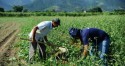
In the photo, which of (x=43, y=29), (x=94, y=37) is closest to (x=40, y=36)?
(x=43, y=29)

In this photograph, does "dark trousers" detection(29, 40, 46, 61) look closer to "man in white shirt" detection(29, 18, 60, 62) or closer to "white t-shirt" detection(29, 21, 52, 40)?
"man in white shirt" detection(29, 18, 60, 62)

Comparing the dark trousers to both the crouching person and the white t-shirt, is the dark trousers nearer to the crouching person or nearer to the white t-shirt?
the white t-shirt

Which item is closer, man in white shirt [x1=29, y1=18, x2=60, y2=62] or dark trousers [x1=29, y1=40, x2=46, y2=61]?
man in white shirt [x1=29, y1=18, x2=60, y2=62]

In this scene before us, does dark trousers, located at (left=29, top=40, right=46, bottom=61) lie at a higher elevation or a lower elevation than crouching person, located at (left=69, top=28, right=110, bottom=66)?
lower

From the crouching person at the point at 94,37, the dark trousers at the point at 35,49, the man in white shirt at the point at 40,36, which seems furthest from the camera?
the dark trousers at the point at 35,49

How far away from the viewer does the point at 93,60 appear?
26.7 ft

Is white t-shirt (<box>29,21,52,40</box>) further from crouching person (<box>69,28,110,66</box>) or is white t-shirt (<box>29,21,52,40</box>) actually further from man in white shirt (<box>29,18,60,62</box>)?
crouching person (<box>69,28,110,66</box>)

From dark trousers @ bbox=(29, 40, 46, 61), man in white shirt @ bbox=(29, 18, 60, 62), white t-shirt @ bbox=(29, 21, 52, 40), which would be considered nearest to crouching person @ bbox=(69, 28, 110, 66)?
man in white shirt @ bbox=(29, 18, 60, 62)

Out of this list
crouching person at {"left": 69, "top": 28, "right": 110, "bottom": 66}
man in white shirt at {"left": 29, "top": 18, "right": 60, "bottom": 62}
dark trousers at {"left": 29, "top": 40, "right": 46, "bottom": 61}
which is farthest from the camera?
dark trousers at {"left": 29, "top": 40, "right": 46, "bottom": 61}

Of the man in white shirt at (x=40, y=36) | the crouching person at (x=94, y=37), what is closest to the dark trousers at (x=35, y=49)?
the man in white shirt at (x=40, y=36)

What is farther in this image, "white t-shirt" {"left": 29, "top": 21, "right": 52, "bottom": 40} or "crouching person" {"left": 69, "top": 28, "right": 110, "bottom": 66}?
"white t-shirt" {"left": 29, "top": 21, "right": 52, "bottom": 40}

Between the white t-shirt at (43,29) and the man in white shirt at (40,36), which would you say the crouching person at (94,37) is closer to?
the man in white shirt at (40,36)

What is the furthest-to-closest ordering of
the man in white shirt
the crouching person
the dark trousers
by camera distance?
the dark trousers, the man in white shirt, the crouching person

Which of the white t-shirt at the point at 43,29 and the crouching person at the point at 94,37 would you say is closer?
→ the crouching person at the point at 94,37
